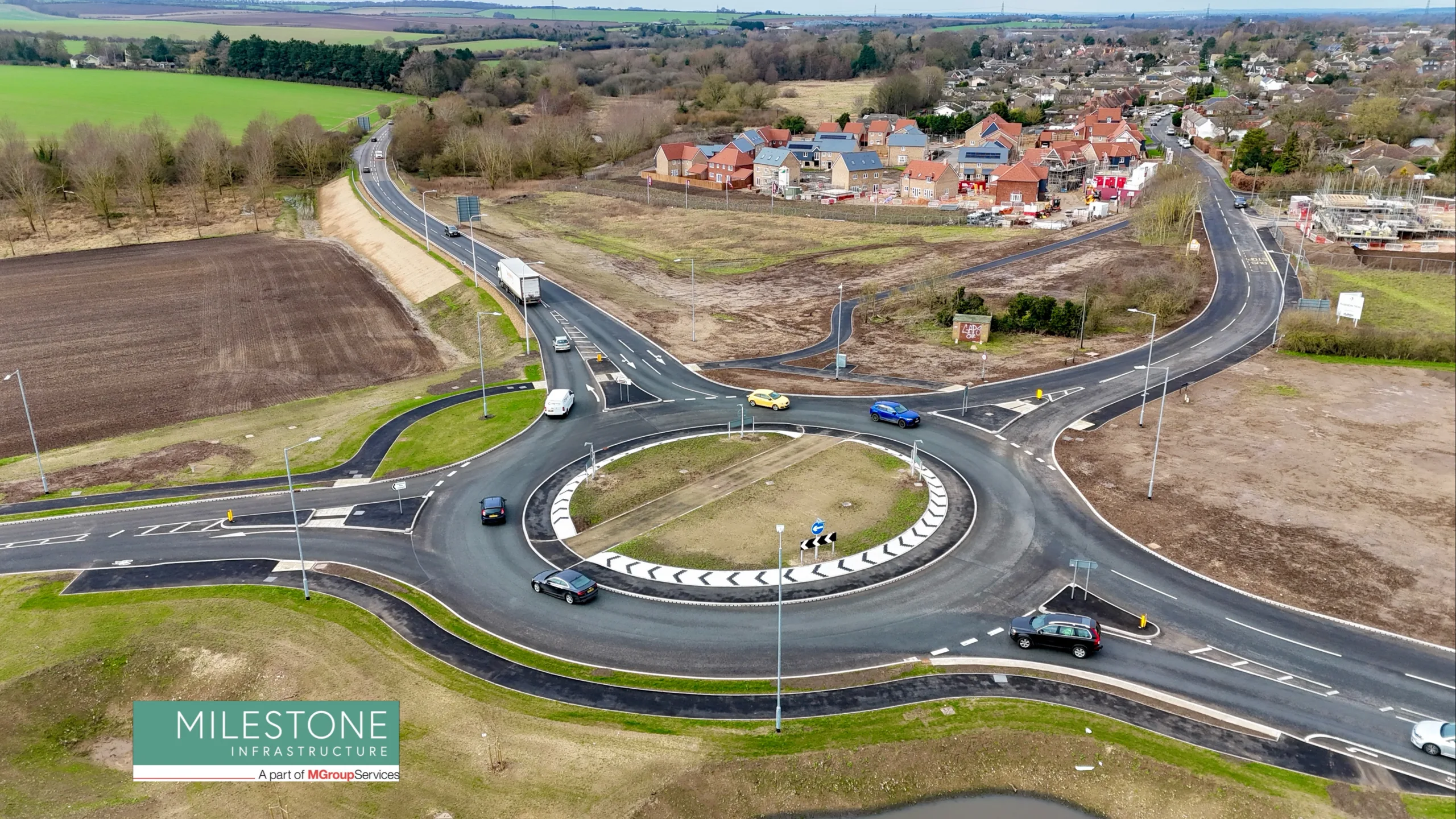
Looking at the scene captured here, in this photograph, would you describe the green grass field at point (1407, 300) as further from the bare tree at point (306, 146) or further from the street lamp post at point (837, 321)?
the bare tree at point (306, 146)

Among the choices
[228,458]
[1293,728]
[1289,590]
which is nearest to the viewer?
[1293,728]

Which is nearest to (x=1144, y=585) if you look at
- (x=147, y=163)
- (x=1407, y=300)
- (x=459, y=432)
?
(x=1407, y=300)

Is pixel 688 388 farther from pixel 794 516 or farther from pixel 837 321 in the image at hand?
pixel 837 321

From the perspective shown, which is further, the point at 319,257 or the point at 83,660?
the point at 319,257

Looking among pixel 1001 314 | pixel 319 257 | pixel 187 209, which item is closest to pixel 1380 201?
pixel 1001 314

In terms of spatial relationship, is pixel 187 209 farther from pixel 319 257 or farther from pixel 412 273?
pixel 412 273

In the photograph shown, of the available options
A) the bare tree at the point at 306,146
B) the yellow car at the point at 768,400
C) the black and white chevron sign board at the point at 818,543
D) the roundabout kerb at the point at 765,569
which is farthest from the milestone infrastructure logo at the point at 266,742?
the bare tree at the point at 306,146
